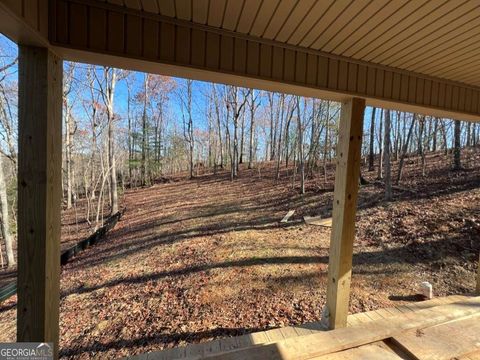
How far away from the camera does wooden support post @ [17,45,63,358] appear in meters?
1.26

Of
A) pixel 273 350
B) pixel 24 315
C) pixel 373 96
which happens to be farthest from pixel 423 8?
pixel 24 315

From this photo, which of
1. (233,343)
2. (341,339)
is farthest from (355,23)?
→ (233,343)

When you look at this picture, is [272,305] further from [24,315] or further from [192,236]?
[192,236]

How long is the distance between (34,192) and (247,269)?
363 cm

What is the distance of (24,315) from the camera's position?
129cm

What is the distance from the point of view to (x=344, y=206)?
212 cm

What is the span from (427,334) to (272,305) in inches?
73.0

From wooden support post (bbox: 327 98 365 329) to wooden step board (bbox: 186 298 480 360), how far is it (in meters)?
0.24

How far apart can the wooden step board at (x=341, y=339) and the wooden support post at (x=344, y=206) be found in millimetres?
240

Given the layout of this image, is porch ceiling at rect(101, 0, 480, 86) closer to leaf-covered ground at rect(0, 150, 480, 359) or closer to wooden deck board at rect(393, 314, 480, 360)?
wooden deck board at rect(393, 314, 480, 360)

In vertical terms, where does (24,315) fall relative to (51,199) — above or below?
below

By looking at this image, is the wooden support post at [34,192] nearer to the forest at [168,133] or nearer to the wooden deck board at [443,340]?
the wooden deck board at [443,340]

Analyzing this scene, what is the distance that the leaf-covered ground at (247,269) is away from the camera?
3.18m

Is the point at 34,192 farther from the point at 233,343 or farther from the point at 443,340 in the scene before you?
the point at 443,340
